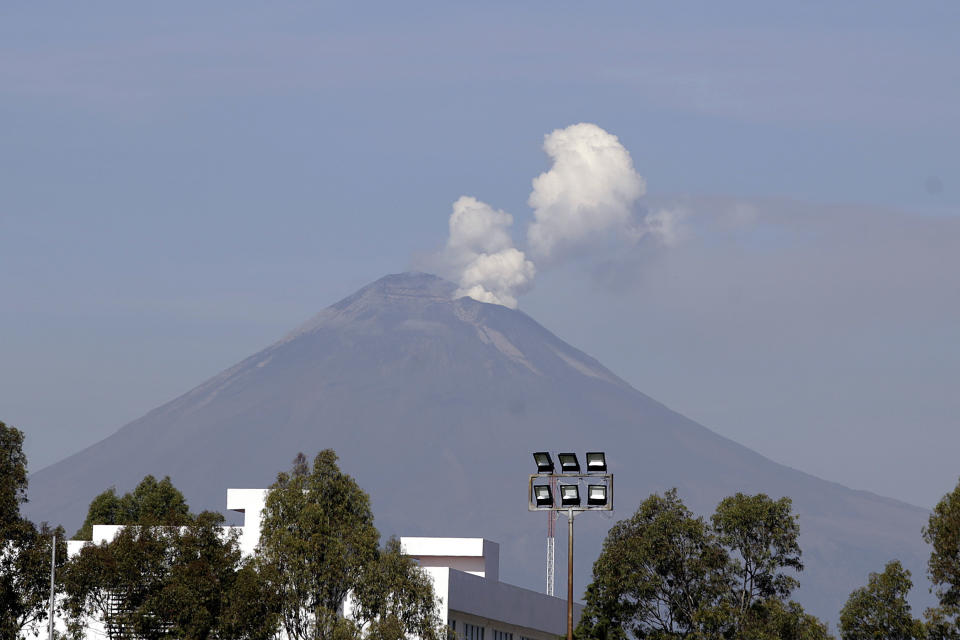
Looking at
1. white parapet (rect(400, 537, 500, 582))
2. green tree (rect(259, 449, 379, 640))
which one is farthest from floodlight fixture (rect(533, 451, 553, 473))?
white parapet (rect(400, 537, 500, 582))

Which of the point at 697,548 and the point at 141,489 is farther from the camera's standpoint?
the point at 141,489

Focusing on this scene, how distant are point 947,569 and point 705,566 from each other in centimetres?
1063

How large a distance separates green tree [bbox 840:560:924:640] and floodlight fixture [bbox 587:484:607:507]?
9.86 metres

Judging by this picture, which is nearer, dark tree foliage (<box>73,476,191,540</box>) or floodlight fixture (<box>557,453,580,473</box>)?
floodlight fixture (<box>557,453,580,473</box>)

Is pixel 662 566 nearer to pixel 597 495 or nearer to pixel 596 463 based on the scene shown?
pixel 596 463

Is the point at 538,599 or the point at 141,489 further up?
the point at 141,489

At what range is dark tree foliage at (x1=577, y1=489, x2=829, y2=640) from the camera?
61281mm

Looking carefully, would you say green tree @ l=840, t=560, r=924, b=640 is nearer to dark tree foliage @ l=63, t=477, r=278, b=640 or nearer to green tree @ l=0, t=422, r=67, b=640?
dark tree foliage @ l=63, t=477, r=278, b=640

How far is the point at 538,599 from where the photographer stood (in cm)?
8994

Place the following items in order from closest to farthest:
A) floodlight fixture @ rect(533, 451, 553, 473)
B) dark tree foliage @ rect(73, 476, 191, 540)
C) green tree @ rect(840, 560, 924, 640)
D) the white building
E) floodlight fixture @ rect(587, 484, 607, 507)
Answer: floodlight fixture @ rect(587, 484, 607, 507)
floodlight fixture @ rect(533, 451, 553, 473)
green tree @ rect(840, 560, 924, 640)
the white building
dark tree foliage @ rect(73, 476, 191, 540)

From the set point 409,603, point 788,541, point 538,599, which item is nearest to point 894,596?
point 788,541

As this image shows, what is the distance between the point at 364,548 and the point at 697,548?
15972mm

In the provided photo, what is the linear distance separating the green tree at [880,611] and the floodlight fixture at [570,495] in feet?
34.5

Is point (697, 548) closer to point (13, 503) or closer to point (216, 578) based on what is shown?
point (216, 578)
